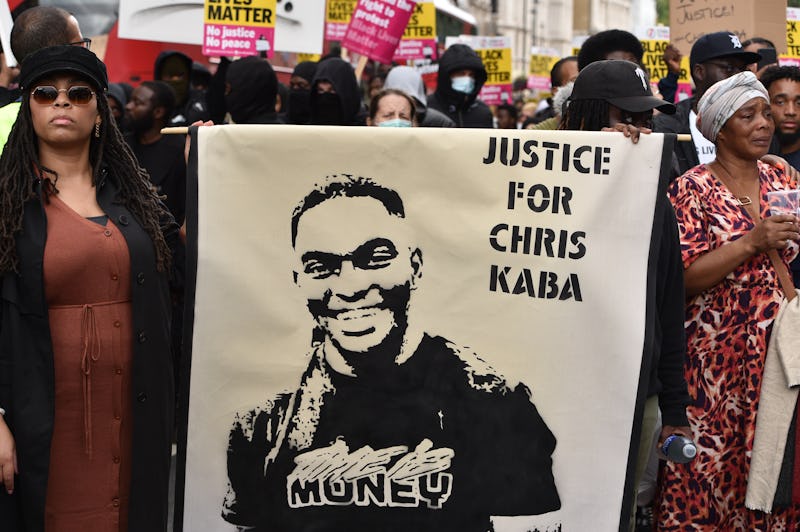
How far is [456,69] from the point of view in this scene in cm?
960

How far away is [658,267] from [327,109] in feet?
13.9

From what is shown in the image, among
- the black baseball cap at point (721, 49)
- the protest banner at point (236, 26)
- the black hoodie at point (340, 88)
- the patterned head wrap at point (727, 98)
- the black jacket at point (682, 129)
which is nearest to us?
the patterned head wrap at point (727, 98)

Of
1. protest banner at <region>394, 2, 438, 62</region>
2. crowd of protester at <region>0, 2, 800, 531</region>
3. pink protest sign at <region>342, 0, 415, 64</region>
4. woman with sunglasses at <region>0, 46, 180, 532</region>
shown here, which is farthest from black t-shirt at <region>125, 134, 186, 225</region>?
protest banner at <region>394, 2, 438, 62</region>

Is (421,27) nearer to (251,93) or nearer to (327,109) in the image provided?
(327,109)

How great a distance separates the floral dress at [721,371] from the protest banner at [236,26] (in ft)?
20.2

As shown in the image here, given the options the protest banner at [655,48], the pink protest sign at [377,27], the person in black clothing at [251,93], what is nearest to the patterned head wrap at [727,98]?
the person in black clothing at [251,93]

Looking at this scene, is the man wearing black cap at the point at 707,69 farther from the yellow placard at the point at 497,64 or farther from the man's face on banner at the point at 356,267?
the yellow placard at the point at 497,64

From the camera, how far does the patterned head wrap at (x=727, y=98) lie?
14.9 ft

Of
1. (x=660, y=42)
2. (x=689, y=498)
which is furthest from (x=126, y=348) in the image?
(x=660, y=42)

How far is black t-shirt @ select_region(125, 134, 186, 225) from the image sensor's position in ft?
21.8

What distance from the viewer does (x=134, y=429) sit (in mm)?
3633

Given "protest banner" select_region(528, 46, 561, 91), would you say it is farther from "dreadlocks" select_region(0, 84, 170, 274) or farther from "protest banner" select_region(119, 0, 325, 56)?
"dreadlocks" select_region(0, 84, 170, 274)

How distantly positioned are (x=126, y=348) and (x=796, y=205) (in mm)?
2513

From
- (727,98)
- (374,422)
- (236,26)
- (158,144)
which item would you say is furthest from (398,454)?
(236,26)
